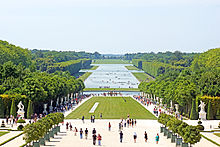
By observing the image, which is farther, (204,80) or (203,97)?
(204,80)

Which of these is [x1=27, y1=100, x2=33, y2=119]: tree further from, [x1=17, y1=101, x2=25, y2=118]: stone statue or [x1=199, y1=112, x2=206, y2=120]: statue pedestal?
[x1=199, y1=112, x2=206, y2=120]: statue pedestal

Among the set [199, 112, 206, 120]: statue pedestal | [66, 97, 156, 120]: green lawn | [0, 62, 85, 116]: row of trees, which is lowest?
[66, 97, 156, 120]: green lawn

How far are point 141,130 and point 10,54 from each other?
85.7 m

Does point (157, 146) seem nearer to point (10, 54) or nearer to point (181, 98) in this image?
point (181, 98)

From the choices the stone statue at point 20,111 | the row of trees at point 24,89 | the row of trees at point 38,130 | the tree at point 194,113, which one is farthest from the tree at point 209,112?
the stone statue at point 20,111

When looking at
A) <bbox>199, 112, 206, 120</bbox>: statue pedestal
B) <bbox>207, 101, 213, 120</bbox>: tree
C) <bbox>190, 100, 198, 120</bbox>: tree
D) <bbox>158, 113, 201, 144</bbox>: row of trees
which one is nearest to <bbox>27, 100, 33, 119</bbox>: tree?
<bbox>190, 100, 198, 120</bbox>: tree

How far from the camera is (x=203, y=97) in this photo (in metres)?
65.1

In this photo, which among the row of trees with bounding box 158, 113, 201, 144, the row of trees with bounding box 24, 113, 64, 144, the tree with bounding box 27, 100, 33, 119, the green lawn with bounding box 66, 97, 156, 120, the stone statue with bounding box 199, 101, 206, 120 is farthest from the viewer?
the green lawn with bounding box 66, 97, 156, 120

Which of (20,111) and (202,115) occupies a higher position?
(20,111)

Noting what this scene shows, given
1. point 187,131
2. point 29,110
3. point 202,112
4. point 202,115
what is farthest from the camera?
point 29,110

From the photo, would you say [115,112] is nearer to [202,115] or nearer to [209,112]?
[202,115]

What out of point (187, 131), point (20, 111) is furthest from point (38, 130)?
point (20, 111)

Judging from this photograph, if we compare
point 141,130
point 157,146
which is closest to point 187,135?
point 157,146

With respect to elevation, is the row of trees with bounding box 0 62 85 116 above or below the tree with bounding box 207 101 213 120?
above
